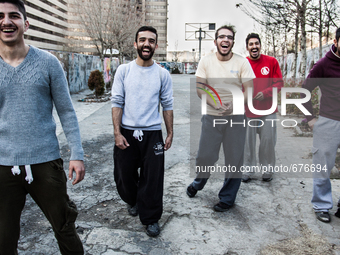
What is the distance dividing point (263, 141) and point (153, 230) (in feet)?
7.33

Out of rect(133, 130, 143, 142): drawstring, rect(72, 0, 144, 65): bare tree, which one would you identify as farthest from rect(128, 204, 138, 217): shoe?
rect(72, 0, 144, 65): bare tree

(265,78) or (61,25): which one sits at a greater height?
(61,25)

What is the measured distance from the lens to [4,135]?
72.6 inches

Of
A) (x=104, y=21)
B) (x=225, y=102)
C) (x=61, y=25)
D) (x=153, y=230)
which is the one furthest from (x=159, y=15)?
(x=153, y=230)

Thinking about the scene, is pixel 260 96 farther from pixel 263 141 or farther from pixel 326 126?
pixel 326 126

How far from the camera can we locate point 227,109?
326cm

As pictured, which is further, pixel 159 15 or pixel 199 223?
pixel 159 15

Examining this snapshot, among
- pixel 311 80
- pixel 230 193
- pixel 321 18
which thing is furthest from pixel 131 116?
pixel 321 18

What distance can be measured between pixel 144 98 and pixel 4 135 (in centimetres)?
133

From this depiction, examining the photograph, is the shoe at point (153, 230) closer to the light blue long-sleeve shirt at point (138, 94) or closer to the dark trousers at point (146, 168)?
the dark trousers at point (146, 168)

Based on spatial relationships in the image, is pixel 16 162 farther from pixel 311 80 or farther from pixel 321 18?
pixel 321 18

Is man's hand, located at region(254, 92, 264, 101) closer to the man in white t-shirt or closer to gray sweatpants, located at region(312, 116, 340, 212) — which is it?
the man in white t-shirt

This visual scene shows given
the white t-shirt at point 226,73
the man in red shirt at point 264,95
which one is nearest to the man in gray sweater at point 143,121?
the white t-shirt at point 226,73

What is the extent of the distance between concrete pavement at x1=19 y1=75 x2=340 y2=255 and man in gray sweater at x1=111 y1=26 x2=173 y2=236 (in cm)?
30
